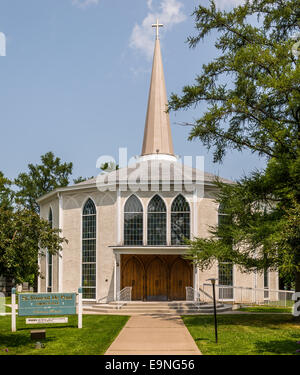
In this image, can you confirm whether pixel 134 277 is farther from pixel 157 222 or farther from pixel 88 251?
pixel 157 222

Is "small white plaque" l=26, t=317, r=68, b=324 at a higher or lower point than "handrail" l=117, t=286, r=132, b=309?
higher

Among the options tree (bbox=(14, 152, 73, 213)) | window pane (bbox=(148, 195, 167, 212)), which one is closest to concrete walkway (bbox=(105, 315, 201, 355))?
window pane (bbox=(148, 195, 167, 212))

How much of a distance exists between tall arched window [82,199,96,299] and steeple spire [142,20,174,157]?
6519 mm

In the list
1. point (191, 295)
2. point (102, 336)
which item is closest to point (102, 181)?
point (191, 295)

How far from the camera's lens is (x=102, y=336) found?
43.4 feet

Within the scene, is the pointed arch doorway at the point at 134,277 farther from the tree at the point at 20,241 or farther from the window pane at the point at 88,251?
the tree at the point at 20,241

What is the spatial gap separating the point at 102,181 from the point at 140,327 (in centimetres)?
1107

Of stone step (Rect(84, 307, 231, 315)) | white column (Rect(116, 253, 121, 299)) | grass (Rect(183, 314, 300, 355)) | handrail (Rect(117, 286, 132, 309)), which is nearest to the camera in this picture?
grass (Rect(183, 314, 300, 355))

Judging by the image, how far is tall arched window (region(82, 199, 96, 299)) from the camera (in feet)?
80.2

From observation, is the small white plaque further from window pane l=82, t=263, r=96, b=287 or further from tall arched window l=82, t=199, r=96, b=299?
window pane l=82, t=263, r=96, b=287

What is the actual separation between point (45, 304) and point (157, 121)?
58.8ft

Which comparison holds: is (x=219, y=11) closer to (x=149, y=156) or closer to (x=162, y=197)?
(x=162, y=197)

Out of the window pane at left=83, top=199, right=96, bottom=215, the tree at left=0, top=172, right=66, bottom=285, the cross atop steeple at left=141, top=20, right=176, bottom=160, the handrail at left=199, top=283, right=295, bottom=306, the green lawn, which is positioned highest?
the cross atop steeple at left=141, top=20, right=176, bottom=160

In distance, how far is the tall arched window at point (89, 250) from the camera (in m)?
24.5
